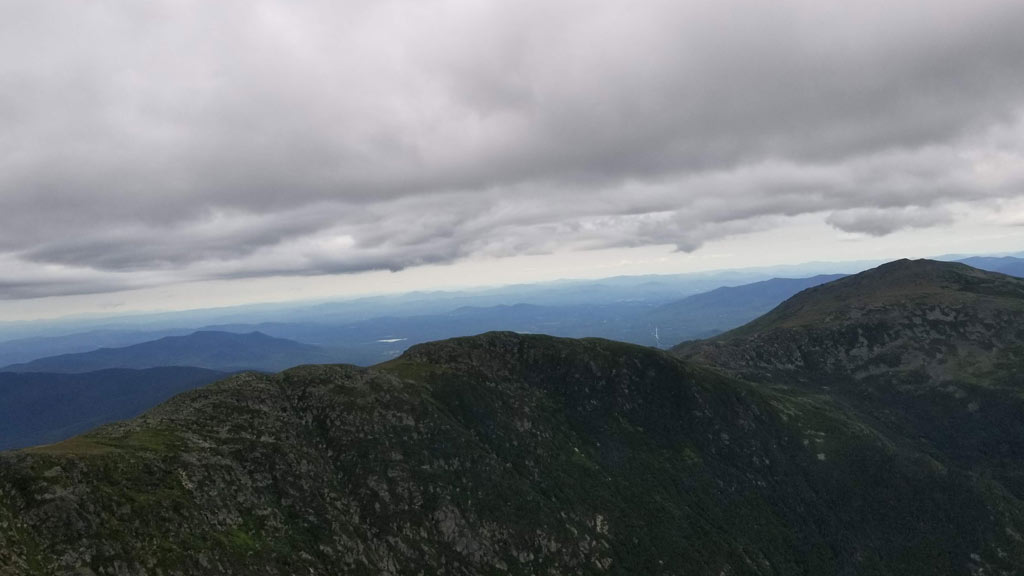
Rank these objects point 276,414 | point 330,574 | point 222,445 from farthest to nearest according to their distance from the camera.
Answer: point 276,414, point 222,445, point 330,574

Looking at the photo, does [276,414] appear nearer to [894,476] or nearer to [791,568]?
[791,568]

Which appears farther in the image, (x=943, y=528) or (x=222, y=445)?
(x=943, y=528)

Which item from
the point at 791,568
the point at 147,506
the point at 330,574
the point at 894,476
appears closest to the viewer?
the point at 147,506

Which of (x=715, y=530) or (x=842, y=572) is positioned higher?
(x=715, y=530)

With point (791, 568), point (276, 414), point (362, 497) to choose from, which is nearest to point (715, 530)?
point (791, 568)
